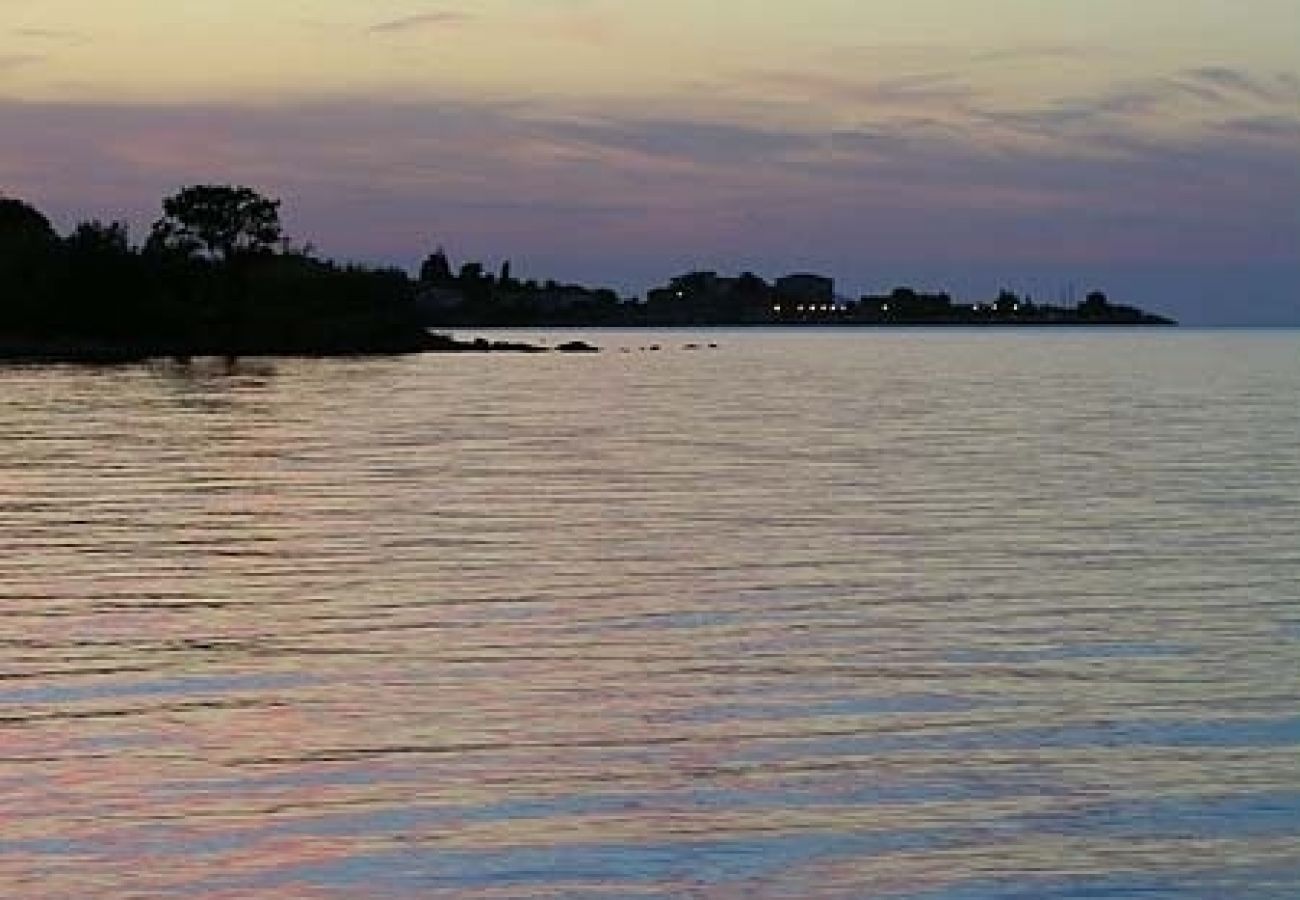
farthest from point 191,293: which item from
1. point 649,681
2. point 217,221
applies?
point 649,681

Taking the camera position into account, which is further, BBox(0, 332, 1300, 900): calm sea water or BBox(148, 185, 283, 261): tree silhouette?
BBox(148, 185, 283, 261): tree silhouette

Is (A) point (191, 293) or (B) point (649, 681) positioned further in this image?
(A) point (191, 293)

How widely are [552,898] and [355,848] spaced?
1.86 meters

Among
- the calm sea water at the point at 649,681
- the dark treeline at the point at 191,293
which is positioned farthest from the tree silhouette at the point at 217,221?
the calm sea water at the point at 649,681

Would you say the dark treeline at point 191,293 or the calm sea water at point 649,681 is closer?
the calm sea water at point 649,681

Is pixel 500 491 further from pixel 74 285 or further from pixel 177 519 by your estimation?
pixel 74 285

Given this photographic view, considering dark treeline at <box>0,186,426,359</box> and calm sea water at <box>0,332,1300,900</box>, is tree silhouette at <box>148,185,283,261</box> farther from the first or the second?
calm sea water at <box>0,332,1300,900</box>

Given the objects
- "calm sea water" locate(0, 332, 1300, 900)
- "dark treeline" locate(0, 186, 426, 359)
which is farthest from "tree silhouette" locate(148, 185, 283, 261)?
"calm sea water" locate(0, 332, 1300, 900)

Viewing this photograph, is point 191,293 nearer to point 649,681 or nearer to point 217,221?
point 217,221

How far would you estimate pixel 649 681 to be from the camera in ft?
72.5

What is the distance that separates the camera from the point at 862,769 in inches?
707

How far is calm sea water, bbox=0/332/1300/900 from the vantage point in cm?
1523

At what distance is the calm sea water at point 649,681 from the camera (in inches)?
599

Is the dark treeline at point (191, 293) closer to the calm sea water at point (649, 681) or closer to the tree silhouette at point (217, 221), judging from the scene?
the tree silhouette at point (217, 221)
